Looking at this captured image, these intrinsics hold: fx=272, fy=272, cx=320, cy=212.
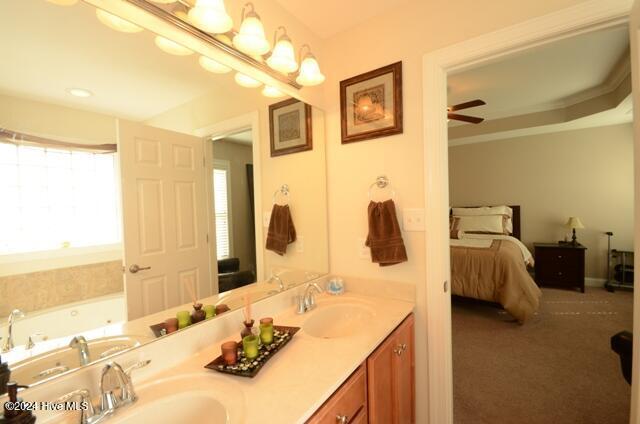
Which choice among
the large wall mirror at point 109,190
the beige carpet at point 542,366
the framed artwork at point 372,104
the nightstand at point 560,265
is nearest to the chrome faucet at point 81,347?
the large wall mirror at point 109,190

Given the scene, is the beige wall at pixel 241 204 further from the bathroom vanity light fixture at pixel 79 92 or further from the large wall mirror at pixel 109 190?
the bathroom vanity light fixture at pixel 79 92

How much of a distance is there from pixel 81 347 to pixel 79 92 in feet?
2.58

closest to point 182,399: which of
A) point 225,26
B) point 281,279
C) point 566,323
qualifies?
point 281,279

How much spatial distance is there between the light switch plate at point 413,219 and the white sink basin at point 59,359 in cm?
133

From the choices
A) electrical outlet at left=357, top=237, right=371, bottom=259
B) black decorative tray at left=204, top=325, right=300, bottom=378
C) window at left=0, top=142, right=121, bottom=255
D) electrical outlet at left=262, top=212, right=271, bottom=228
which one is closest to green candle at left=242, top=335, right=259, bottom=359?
black decorative tray at left=204, top=325, right=300, bottom=378

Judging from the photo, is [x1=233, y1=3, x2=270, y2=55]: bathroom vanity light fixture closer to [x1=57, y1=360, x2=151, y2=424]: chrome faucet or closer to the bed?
[x1=57, y1=360, x2=151, y2=424]: chrome faucet

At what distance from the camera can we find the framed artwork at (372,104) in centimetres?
155

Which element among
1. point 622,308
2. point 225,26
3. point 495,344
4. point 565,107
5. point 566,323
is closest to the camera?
point 225,26

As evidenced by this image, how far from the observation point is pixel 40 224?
0.77 meters

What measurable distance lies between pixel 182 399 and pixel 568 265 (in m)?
5.19

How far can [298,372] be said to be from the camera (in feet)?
2.98

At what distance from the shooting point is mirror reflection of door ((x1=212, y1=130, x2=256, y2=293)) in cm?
128

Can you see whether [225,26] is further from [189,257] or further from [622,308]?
[622,308]

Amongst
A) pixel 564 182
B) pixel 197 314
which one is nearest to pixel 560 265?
pixel 564 182
